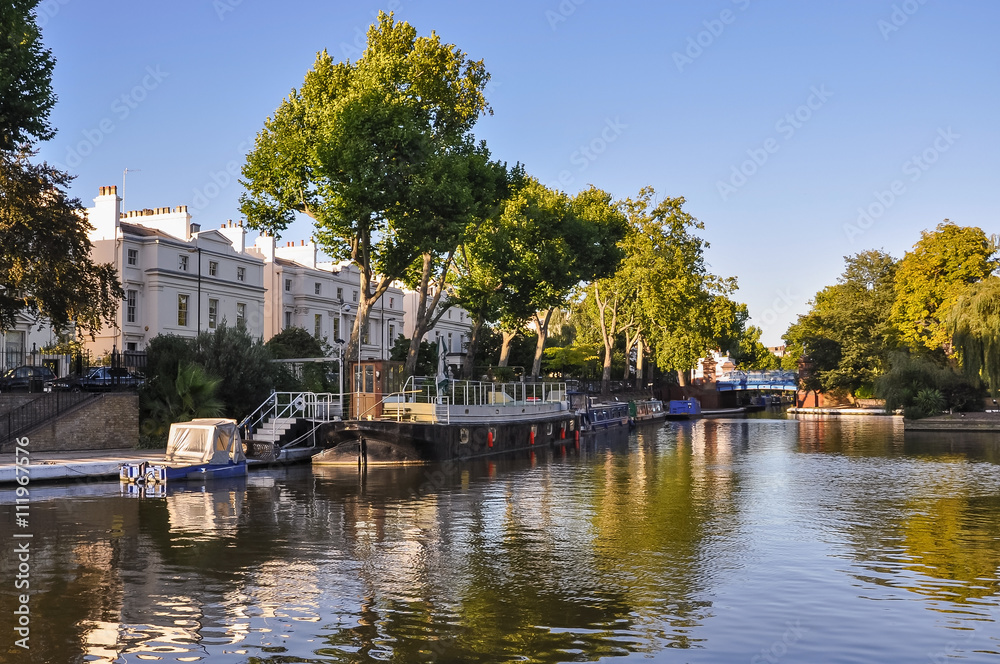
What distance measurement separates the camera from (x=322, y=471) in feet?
108

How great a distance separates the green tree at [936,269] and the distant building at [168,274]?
173 feet

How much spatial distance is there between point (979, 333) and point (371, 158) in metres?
41.8

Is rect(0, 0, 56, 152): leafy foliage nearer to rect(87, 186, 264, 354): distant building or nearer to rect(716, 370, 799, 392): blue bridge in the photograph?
rect(87, 186, 264, 354): distant building

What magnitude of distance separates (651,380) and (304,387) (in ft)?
224

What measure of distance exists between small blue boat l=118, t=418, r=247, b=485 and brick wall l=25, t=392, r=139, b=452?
5111mm

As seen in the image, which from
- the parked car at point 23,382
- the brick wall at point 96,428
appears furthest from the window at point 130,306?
the brick wall at point 96,428

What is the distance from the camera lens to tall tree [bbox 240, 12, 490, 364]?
3678cm

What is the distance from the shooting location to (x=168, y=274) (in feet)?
198

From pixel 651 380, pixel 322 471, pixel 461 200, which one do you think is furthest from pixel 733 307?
pixel 322 471

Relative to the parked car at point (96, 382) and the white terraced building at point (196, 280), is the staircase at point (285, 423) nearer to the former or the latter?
the parked car at point (96, 382)

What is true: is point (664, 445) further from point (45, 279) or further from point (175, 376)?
point (45, 279)

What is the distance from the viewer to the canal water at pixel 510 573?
1109 cm

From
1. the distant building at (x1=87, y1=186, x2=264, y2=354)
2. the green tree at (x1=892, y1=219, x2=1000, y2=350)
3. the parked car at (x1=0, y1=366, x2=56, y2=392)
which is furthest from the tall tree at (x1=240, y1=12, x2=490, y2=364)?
the green tree at (x1=892, y1=219, x2=1000, y2=350)

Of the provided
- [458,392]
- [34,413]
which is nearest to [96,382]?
[34,413]
